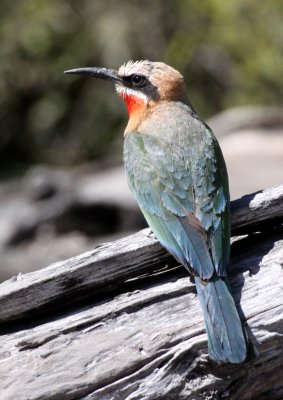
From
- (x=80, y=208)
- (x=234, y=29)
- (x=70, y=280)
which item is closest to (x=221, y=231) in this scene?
(x=70, y=280)

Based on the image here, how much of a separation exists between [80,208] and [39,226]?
1.24ft

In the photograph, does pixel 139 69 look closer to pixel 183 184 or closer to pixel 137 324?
pixel 183 184

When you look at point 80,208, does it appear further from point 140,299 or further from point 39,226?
point 140,299

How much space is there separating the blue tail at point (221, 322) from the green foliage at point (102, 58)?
7.43 m

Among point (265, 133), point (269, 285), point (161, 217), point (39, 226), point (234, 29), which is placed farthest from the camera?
point (234, 29)

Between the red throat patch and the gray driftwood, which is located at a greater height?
the red throat patch

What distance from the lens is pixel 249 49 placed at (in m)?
11.7

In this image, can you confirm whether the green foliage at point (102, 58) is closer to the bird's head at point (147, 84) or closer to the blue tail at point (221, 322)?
the bird's head at point (147, 84)

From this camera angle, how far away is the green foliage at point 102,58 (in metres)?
11.5

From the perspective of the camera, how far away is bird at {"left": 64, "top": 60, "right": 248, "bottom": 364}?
4.11 metres

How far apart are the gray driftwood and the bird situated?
0.41ft

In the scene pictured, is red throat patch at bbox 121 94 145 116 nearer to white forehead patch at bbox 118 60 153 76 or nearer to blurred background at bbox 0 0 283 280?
white forehead patch at bbox 118 60 153 76

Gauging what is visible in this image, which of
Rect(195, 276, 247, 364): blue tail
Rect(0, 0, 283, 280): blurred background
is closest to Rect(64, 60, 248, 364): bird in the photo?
Rect(195, 276, 247, 364): blue tail

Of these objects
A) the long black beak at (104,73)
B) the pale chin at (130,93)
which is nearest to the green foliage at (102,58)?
the long black beak at (104,73)
